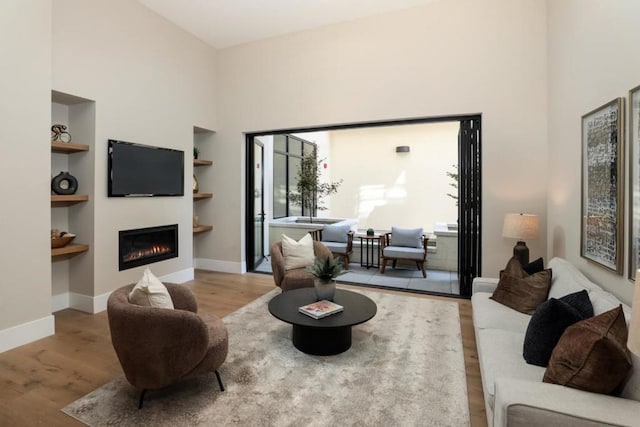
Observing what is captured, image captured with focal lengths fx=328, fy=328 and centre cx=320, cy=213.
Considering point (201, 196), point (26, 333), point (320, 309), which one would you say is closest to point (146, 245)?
point (201, 196)

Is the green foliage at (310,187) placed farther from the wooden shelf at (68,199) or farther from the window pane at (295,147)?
the wooden shelf at (68,199)

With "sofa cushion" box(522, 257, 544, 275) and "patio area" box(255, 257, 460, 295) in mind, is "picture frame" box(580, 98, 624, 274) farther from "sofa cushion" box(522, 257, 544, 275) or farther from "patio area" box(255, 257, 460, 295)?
"patio area" box(255, 257, 460, 295)

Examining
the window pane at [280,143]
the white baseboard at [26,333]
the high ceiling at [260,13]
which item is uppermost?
the high ceiling at [260,13]

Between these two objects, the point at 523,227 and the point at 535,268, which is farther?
the point at 523,227

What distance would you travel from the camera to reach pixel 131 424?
76.1 inches

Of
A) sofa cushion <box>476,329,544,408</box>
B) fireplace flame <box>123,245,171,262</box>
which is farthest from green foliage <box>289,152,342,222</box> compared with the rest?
sofa cushion <box>476,329,544,408</box>

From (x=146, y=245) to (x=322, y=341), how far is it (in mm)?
3070

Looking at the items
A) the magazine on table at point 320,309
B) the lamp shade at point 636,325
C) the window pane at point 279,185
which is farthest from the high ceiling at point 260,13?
the lamp shade at point 636,325

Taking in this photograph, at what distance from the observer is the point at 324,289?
3.04m

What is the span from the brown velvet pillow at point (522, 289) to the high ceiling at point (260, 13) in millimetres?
3668

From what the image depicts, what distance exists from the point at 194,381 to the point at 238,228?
3477mm

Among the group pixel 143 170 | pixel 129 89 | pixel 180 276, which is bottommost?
pixel 180 276

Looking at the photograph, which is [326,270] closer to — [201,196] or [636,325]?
[636,325]

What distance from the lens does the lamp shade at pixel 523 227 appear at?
3.55 meters
